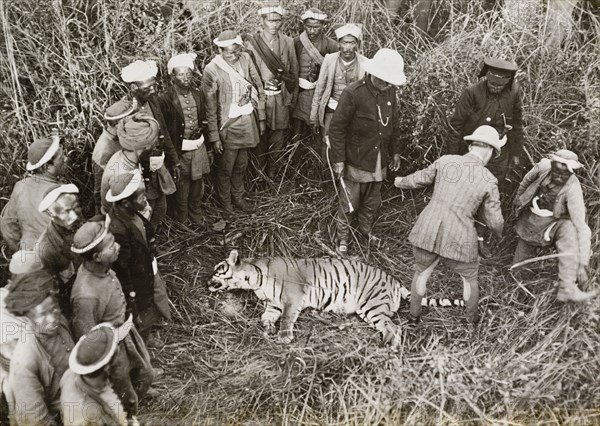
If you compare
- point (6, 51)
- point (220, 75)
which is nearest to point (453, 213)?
point (220, 75)

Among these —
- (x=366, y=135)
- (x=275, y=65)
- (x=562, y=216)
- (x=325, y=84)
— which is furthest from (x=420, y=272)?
(x=275, y=65)

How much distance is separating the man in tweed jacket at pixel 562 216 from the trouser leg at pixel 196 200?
3.02 metres

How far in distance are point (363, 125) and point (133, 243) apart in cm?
236

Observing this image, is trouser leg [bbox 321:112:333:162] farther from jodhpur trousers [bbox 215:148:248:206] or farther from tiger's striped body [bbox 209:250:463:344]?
tiger's striped body [bbox 209:250:463:344]

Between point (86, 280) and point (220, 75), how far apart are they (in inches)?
104

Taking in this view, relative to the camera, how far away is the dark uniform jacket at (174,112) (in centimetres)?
533

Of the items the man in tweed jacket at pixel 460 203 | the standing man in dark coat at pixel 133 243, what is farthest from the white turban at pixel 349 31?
the standing man in dark coat at pixel 133 243

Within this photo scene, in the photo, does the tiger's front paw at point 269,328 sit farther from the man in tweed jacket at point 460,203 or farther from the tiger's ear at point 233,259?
the man in tweed jacket at point 460,203

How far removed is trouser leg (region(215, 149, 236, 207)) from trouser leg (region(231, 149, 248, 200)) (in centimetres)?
5

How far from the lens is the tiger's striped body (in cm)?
532

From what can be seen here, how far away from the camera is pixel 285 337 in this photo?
5168 mm

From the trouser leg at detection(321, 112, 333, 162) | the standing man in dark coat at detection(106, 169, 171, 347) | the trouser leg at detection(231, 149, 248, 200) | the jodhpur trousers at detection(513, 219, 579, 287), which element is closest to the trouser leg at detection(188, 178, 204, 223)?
the trouser leg at detection(231, 149, 248, 200)

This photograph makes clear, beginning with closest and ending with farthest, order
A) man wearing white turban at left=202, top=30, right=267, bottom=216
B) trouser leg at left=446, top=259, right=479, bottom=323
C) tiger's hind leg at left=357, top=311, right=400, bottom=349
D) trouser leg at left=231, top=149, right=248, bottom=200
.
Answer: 1. trouser leg at left=446, top=259, right=479, bottom=323
2. tiger's hind leg at left=357, top=311, right=400, bottom=349
3. man wearing white turban at left=202, top=30, right=267, bottom=216
4. trouser leg at left=231, top=149, right=248, bottom=200

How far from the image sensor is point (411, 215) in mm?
6379
